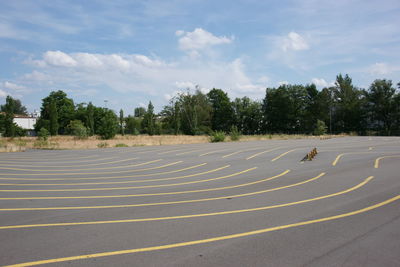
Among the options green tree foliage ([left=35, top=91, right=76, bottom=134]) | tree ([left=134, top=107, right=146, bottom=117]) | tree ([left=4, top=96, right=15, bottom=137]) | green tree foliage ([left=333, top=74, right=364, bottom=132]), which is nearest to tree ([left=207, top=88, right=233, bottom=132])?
green tree foliage ([left=333, top=74, right=364, bottom=132])

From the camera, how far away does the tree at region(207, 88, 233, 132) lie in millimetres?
88875

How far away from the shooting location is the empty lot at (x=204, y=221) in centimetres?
451

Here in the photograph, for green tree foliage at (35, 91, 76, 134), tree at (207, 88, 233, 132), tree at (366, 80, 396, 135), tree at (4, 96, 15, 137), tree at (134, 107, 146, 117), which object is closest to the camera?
tree at (4, 96, 15, 137)

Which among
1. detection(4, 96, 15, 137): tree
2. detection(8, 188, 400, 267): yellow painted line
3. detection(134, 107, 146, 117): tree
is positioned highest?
detection(134, 107, 146, 117): tree

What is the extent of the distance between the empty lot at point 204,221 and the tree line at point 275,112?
55.0 m

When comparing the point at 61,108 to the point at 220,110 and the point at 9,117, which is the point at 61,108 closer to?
the point at 9,117

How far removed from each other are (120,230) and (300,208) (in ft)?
13.6

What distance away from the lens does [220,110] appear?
90.0m

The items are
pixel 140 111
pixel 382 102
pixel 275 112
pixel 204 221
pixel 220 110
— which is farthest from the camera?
pixel 140 111

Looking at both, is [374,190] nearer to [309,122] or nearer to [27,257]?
[27,257]

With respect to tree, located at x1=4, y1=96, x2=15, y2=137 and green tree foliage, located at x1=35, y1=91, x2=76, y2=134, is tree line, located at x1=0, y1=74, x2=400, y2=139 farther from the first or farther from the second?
tree, located at x1=4, y1=96, x2=15, y2=137

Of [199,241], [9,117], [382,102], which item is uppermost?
[382,102]

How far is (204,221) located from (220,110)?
84.4 m

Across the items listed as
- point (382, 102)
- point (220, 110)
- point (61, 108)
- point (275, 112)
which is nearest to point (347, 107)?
point (382, 102)
